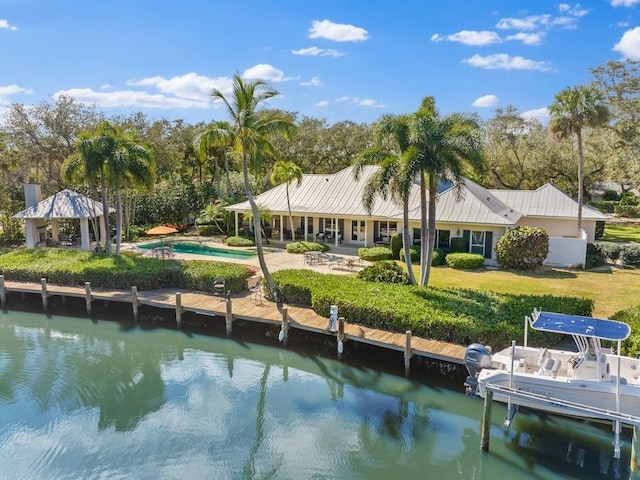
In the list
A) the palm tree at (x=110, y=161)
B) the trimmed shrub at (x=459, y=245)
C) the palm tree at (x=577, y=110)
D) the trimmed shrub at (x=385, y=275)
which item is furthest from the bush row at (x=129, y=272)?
the palm tree at (x=577, y=110)

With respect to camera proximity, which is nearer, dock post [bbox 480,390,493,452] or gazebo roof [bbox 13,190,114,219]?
dock post [bbox 480,390,493,452]

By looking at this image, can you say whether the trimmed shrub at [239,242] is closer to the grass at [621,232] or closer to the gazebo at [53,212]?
the gazebo at [53,212]

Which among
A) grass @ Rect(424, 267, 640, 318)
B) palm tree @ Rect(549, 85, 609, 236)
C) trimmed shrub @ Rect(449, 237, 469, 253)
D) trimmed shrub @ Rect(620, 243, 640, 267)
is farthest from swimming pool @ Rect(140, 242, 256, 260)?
trimmed shrub @ Rect(620, 243, 640, 267)

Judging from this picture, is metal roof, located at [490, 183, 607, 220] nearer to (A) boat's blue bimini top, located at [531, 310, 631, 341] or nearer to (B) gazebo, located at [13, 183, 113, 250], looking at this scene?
(A) boat's blue bimini top, located at [531, 310, 631, 341]

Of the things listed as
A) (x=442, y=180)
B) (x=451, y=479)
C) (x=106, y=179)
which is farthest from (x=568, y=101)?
(x=106, y=179)

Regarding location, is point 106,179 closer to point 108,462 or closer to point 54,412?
point 54,412

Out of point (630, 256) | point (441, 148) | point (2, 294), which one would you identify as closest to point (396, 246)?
point (441, 148)

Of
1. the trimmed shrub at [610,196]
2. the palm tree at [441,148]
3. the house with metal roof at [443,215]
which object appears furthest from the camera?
the trimmed shrub at [610,196]
